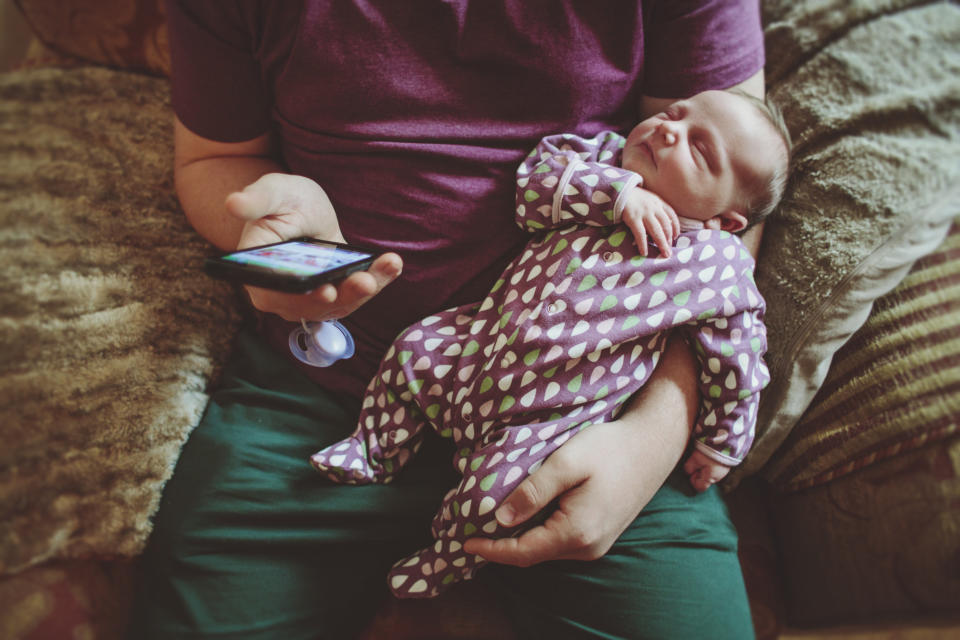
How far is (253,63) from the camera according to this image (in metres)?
0.70

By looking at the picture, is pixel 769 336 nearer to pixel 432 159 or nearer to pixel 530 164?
pixel 530 164

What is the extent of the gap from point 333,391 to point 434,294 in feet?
0.67

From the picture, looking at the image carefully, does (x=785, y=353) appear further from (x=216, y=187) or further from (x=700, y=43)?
(x=216, y=187)

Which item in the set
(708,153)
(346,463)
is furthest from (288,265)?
(708,153)

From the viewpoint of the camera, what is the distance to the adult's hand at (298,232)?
1.86 ft

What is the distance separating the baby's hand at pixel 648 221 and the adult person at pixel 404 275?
151mm

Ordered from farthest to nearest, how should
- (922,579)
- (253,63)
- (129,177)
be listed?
(129,177) < (253,63) < (922,579)

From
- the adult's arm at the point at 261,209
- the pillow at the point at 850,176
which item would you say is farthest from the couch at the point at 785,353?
the adult's arm at the point at 261,209

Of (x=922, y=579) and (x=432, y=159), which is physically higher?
(x=432, y=159)

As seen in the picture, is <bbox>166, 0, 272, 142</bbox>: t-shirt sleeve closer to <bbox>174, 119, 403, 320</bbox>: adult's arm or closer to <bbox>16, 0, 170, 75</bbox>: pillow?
<bbox>174, 119, 403, 320</bbox>: adult's arm

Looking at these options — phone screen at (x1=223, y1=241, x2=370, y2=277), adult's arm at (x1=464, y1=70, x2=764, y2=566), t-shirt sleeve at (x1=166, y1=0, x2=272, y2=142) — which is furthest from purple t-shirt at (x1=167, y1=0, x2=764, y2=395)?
adult's arm at (x1=464, y1=70, x2=764, y2=566)

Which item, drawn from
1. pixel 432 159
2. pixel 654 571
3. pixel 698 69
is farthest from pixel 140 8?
pixel 654 571

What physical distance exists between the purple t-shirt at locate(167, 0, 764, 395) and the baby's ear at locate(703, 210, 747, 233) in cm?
17

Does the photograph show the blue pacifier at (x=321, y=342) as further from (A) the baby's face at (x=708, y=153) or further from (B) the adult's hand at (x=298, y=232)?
(A) the baby's face at (x=708, y=153)
